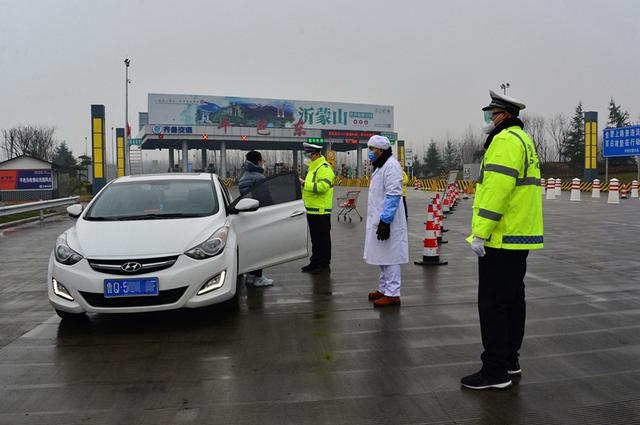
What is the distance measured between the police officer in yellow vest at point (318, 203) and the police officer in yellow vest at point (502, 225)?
4425 mm

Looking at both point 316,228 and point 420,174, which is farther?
point 420,174

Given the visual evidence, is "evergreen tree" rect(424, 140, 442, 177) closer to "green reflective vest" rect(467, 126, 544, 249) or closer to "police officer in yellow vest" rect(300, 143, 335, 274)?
"police officer in yellow vest" rect(300, 143, 335, 274)

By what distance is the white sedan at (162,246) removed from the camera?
205 inches

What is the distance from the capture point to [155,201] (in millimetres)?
6500

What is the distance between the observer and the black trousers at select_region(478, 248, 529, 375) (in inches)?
155

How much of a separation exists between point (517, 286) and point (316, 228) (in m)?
4.70

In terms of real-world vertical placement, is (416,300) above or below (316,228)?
below

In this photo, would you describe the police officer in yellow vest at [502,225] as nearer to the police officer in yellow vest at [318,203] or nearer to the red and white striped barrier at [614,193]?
the police officer in yellow vest at [318,203]

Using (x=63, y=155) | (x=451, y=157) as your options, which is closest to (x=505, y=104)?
(x=451, y=157)

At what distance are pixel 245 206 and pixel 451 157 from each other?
84550mm

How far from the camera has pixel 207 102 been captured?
2192 inches

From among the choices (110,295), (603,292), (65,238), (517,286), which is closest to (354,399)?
(517,286)

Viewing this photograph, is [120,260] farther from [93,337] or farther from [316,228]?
[316,228]

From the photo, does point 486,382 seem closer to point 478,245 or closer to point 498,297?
point 498,297
